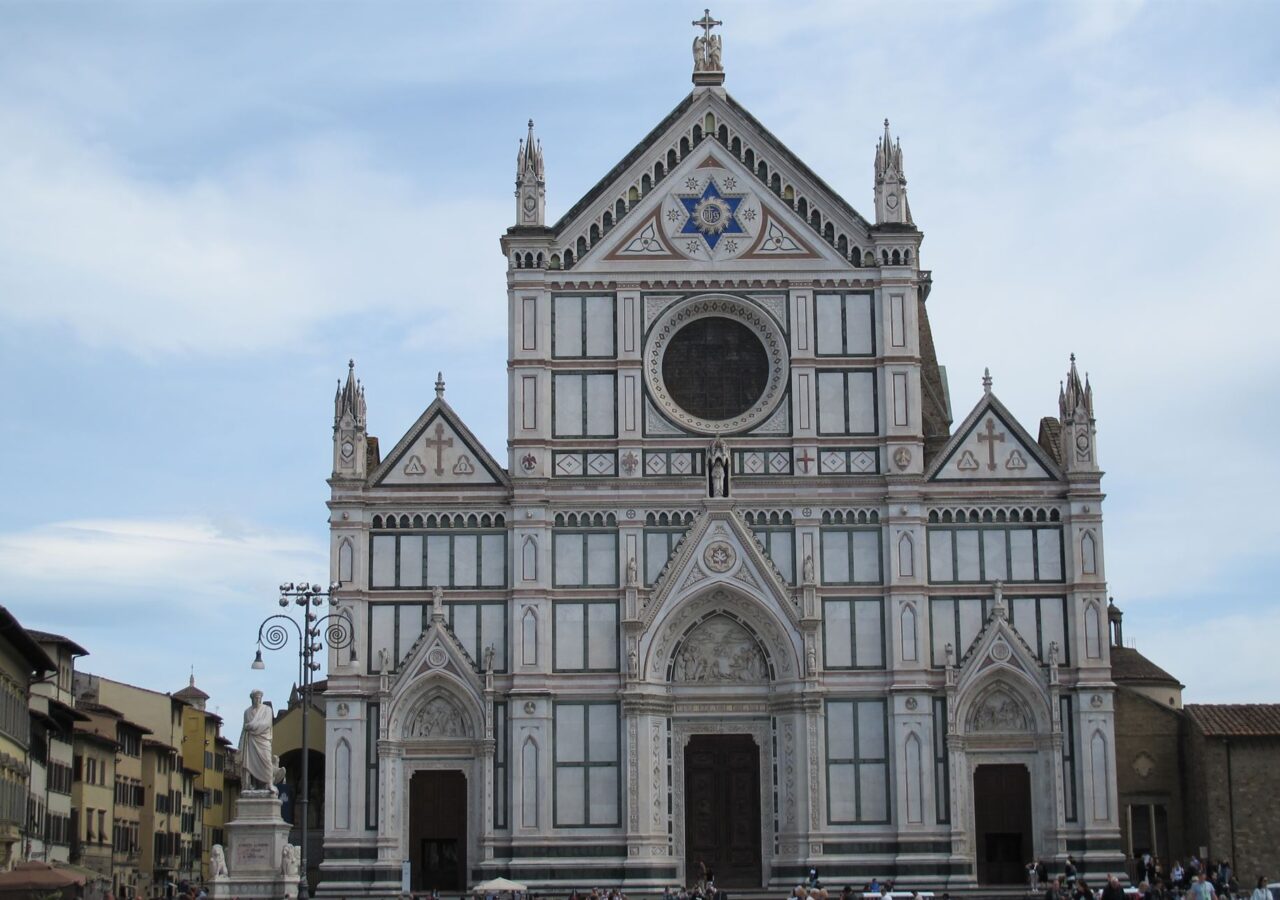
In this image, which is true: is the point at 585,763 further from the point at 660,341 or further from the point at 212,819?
the point at 212,819

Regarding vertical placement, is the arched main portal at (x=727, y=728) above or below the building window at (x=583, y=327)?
below

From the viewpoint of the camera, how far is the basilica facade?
151 ft

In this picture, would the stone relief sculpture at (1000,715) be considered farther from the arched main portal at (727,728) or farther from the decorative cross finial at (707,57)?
the decorative cross finial at (707,57)

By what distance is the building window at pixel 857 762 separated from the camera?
4609 centimetres

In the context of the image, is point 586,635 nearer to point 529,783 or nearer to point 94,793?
point 529,783

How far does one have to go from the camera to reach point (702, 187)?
4922 cm

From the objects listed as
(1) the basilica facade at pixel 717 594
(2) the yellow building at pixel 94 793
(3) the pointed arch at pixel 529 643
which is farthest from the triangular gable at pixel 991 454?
(2) the yellow building at pixel 94 793

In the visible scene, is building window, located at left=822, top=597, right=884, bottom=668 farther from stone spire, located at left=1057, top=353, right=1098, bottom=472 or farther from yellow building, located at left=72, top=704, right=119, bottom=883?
yellow building, located at left=72, top=704, right=119, bottom=883

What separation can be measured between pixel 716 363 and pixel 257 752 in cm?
1668

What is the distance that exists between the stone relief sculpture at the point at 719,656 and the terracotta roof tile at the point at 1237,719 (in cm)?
1101

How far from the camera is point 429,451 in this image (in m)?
47.9

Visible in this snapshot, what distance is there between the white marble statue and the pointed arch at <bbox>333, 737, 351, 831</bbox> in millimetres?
7819

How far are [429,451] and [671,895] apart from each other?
12.9m

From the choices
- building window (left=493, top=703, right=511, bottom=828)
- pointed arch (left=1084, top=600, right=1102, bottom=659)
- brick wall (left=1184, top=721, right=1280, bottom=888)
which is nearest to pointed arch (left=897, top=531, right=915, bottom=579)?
pointed arch (left=1084, top=600, right=1102, bottom=659)
